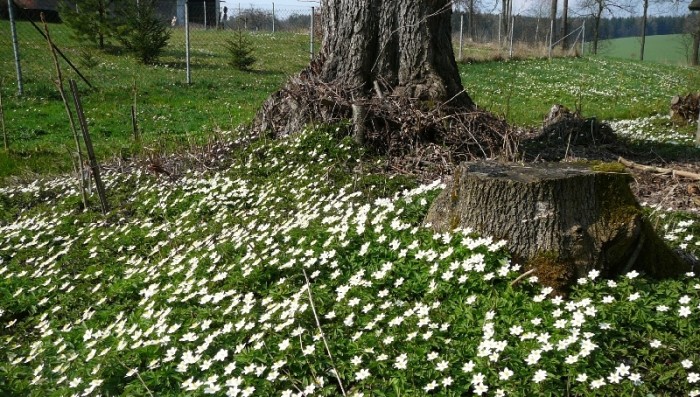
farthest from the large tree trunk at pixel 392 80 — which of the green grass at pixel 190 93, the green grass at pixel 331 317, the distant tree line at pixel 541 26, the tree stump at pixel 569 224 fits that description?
the distant tree line at pixel 541 26

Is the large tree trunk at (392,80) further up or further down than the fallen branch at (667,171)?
further up

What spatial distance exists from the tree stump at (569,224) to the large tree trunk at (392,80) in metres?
2.83

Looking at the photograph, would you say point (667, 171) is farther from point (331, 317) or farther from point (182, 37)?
point (182, 37)

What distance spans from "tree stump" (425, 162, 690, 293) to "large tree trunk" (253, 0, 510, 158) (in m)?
2.83

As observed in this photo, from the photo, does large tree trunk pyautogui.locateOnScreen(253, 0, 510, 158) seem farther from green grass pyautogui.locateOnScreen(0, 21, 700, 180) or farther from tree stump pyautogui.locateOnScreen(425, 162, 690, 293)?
tree stump pyautogui.locateOnScreen(425, 162, 690, 293)

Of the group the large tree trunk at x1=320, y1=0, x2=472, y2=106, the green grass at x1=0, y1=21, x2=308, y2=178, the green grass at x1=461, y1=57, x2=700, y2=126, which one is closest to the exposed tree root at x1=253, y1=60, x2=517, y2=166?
the large tree trunk at x1=320, y1=0, x2=472, y2=106

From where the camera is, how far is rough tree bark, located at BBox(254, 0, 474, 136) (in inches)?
257

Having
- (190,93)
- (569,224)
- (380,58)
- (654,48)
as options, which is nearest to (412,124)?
(380,58)

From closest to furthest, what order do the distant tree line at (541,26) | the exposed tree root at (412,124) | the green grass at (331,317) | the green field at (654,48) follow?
the green grass at (331,317) < the exposed tree root at (412,124) < the distant tree line at (541,26) < the green field at (654,48)

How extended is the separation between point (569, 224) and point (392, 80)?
3.70 metres

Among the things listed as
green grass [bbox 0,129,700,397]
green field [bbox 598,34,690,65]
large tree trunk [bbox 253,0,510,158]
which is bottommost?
green grass [bbox 0,129,700,397]

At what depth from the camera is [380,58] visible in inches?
262

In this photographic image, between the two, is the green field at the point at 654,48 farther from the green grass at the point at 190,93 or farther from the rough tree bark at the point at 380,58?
the rough tree bark at the point at 380,58

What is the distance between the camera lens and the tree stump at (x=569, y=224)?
11.1 feet
